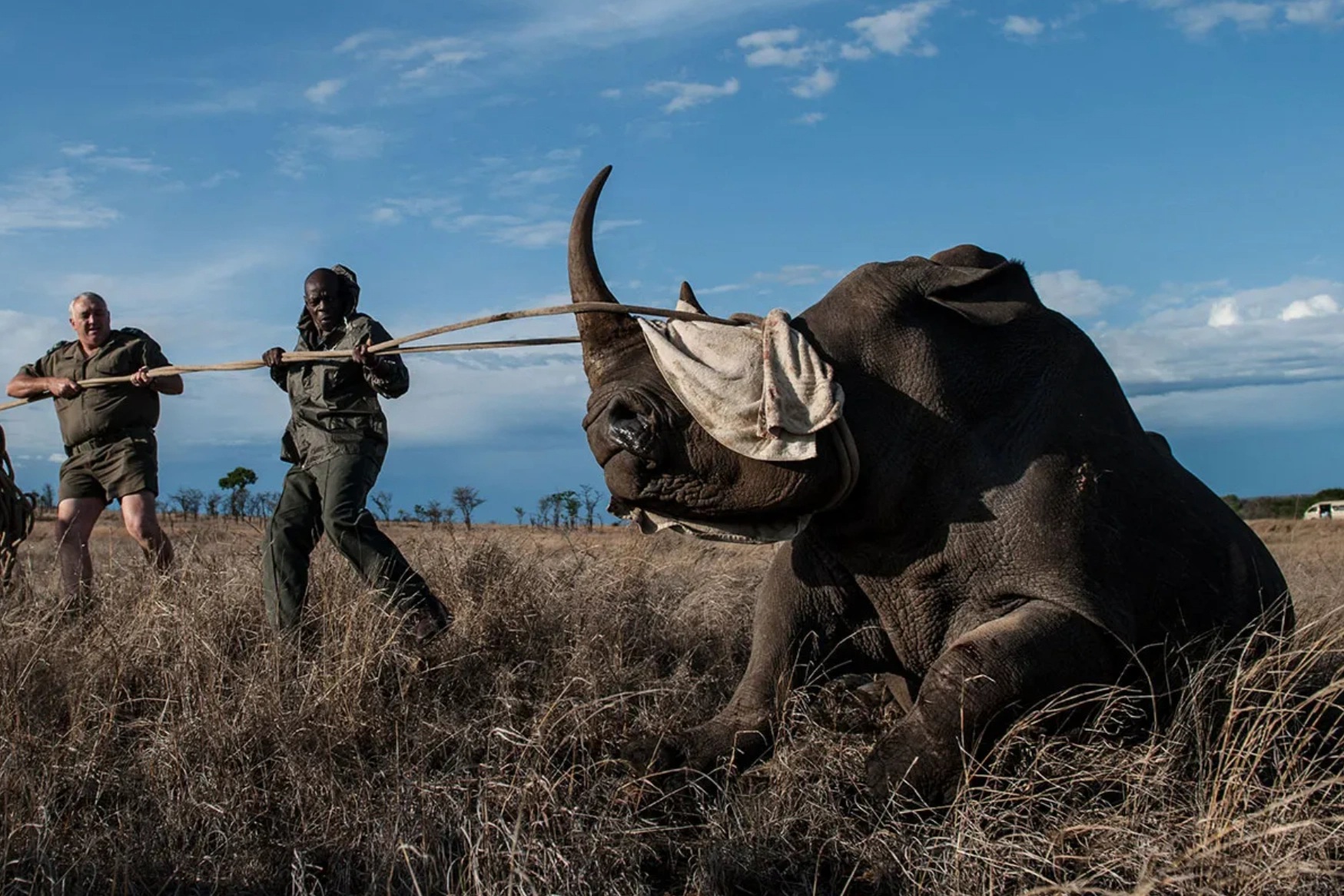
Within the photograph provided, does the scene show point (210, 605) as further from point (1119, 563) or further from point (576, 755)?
point (1119, 563)

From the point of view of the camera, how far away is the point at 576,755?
185 inches

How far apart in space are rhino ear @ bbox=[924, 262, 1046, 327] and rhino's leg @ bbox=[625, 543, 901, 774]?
3.31 feet

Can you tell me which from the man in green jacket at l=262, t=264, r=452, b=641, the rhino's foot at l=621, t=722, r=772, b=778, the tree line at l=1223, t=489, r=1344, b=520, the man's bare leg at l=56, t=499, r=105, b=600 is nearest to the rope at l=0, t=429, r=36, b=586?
the man's bare leg at l=56, t=499, r=105, b=600

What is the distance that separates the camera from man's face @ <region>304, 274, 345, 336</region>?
287 inches

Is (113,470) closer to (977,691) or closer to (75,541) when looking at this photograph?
(75,541)

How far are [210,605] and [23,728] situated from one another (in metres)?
1.81

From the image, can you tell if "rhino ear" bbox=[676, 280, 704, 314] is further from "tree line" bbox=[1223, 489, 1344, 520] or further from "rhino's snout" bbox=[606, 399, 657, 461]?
"tree line" bbox=[1223, 489, 1344, 520]

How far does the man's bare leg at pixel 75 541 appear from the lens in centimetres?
840

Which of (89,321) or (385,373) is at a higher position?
(89,321)

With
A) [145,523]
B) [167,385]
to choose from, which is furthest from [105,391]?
[145,523]

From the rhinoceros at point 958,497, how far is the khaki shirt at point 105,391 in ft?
18.3

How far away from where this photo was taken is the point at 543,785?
13.4 feet

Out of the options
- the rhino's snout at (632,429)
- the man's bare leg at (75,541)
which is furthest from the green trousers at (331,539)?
the rhino's snout at (632,429)

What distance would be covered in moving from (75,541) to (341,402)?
8.53 feet
